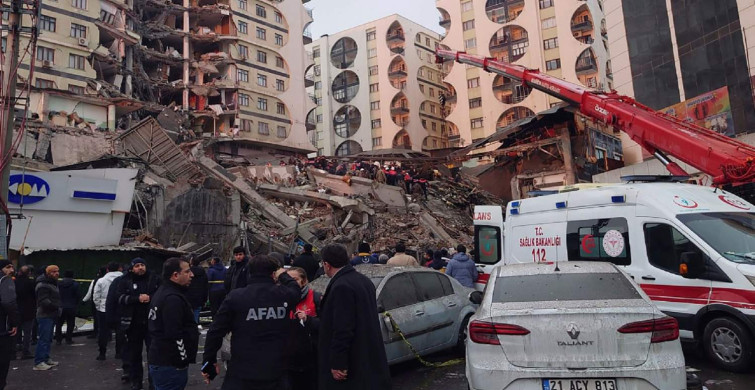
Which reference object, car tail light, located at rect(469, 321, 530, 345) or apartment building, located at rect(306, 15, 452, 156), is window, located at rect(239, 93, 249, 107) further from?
car tail light, located at rect(469, 321, 530, 345)

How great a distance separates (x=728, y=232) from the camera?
6527 millimetres

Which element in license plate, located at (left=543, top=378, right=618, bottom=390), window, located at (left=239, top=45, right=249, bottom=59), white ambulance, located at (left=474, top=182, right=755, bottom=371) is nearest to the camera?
license plate, located at (left=543, top=378, right=618, bottom=390)

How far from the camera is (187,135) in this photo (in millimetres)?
38688

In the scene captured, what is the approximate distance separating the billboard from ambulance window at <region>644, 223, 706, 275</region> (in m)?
16.7

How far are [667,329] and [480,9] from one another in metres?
Answer: 56.9

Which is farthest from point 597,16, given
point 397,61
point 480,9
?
point 397,61

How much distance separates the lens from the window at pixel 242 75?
160ft

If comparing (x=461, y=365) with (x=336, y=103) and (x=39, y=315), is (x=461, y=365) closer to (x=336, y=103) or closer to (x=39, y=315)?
(x=39, y=315)

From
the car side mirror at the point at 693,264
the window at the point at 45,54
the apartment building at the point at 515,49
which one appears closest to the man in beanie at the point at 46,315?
the car side mirror at the point at 693,264

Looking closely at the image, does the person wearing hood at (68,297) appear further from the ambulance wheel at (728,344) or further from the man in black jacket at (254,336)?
the ambulance wheel at (728,344)

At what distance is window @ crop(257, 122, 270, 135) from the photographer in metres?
49.7

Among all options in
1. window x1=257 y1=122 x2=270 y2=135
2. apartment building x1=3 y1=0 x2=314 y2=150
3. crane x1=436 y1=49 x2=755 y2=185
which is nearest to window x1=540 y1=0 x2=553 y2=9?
apartment building x1=3 y1=0 x2=314 y2=150

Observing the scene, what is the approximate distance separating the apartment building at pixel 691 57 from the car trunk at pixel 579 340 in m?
19.5

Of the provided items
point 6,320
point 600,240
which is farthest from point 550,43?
point 6,320
